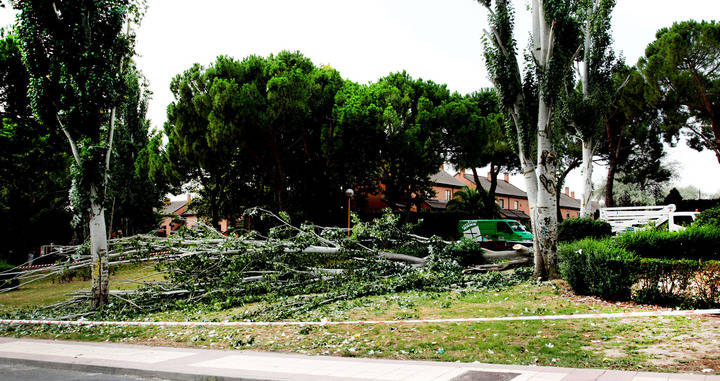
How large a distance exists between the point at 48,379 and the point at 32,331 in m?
4.63

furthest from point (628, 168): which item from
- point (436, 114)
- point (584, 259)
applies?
point (584, 259)

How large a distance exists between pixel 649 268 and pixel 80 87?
46.0 feet

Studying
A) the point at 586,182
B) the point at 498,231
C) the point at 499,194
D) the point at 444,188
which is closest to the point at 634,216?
the point at 586,182

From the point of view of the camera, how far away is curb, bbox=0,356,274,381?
5633mm

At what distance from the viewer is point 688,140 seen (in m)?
29.8

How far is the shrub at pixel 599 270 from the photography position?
29.7 ft

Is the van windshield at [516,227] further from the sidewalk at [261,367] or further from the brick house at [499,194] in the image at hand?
the sidewalk at [261,367]

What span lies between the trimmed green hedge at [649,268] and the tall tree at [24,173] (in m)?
20.4

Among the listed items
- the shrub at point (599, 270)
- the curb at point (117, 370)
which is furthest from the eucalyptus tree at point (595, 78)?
the curb at point (117, 370)

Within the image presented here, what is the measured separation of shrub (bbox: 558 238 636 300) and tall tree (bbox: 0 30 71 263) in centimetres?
2014

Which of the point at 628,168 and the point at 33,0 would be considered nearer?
the point at 33,0

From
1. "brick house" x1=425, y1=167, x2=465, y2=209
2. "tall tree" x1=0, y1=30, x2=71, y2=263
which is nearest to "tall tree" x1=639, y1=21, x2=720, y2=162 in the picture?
"brick house" x1=425, y1=167, x2=465, y2=209

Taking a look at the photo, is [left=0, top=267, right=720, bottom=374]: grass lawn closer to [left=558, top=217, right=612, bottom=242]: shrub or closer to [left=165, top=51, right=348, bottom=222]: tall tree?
[left=558, top=217, right=612, bottom=242]: shrub

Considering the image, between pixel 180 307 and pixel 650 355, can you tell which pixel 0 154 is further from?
pixel 650 355
